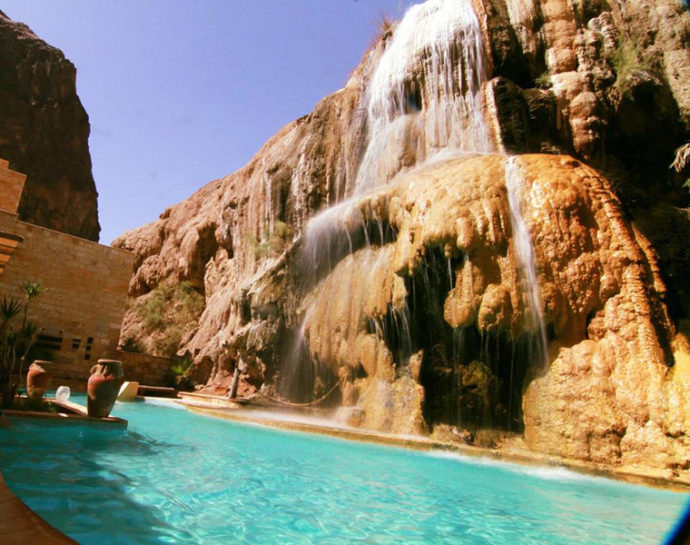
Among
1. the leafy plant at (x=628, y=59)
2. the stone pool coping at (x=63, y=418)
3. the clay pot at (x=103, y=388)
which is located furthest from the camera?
the leafy plant at (x=628, y=59)

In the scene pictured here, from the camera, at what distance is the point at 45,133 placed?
3569cm

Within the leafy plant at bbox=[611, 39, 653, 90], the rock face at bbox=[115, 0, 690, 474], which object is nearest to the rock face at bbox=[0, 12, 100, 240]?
the rock face at bbox=[115, 0, 690, 474]

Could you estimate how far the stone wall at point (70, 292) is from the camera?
674 inches

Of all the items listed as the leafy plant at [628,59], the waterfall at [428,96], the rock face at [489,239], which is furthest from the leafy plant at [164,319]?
the leafy plant at [628,59]

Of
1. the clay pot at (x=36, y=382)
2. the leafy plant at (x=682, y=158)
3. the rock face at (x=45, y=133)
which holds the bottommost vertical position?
the clay pot at (x=36, y=382)

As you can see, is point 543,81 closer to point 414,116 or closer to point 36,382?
point 414,116

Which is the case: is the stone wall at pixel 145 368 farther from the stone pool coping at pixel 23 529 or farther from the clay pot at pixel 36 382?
the stone pool coping at pixel 23 529

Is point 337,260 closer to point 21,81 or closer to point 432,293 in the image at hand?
point 432,293

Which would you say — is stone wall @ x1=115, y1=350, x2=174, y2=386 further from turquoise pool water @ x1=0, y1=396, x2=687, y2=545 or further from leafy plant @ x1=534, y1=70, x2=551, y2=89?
leafy plant @ x1=534, y1=70, x2=551, y2=89

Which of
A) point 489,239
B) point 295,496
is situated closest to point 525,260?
point 489,239

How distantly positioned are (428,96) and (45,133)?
32845 mm

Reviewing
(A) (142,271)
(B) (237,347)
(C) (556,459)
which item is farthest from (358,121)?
(A) (142,271)

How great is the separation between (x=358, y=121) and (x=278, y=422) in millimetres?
11320

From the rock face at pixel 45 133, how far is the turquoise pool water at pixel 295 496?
3366 cm
